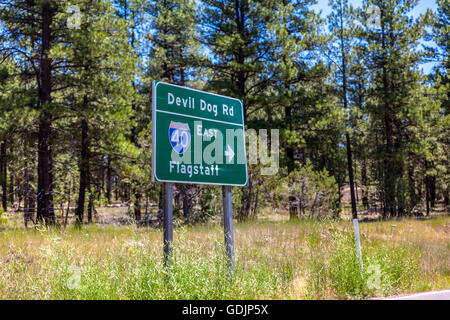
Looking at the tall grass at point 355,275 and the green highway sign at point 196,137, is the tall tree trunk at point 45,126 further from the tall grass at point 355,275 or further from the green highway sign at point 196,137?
the tall grass at point 355,275

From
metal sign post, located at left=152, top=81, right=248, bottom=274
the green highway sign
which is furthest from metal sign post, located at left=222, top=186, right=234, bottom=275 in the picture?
the green highway sign

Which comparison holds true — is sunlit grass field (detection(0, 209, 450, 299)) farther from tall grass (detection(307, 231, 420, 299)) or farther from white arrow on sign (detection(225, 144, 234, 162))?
white arrow on sign (detection(225, 144, 234, 162))

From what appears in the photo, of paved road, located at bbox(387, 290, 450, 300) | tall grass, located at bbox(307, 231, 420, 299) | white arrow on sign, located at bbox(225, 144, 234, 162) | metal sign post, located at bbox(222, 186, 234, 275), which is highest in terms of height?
white arrow on sign, located at bbox(225, 144, 234, 162)

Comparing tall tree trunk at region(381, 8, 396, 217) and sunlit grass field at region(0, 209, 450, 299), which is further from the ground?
tall tree trunk at region(381, 8, 396, 217)

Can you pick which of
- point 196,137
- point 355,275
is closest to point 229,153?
point 196,137

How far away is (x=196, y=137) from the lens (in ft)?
17.5

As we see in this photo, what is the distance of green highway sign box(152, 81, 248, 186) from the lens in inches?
193

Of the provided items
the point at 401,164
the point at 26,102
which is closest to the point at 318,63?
the point at 401,164

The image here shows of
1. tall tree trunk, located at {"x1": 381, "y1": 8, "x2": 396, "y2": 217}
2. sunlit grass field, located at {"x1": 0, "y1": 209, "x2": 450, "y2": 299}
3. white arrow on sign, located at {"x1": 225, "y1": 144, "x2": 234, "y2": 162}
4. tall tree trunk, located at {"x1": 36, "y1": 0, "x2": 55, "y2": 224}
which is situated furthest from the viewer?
tall tree trunk, located at {"x1": 381, "y1": 8, "x2": 396, "y2": 217}

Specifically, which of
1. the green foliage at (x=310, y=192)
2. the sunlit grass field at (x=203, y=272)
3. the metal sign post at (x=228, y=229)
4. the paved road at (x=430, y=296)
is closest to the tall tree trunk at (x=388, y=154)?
the green foliage at (x=310, y=192)

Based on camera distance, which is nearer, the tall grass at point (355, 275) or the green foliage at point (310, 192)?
the tall grass at point (355, 275)

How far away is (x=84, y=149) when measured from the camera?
1549 cm

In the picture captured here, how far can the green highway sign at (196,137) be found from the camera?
4.91 m
